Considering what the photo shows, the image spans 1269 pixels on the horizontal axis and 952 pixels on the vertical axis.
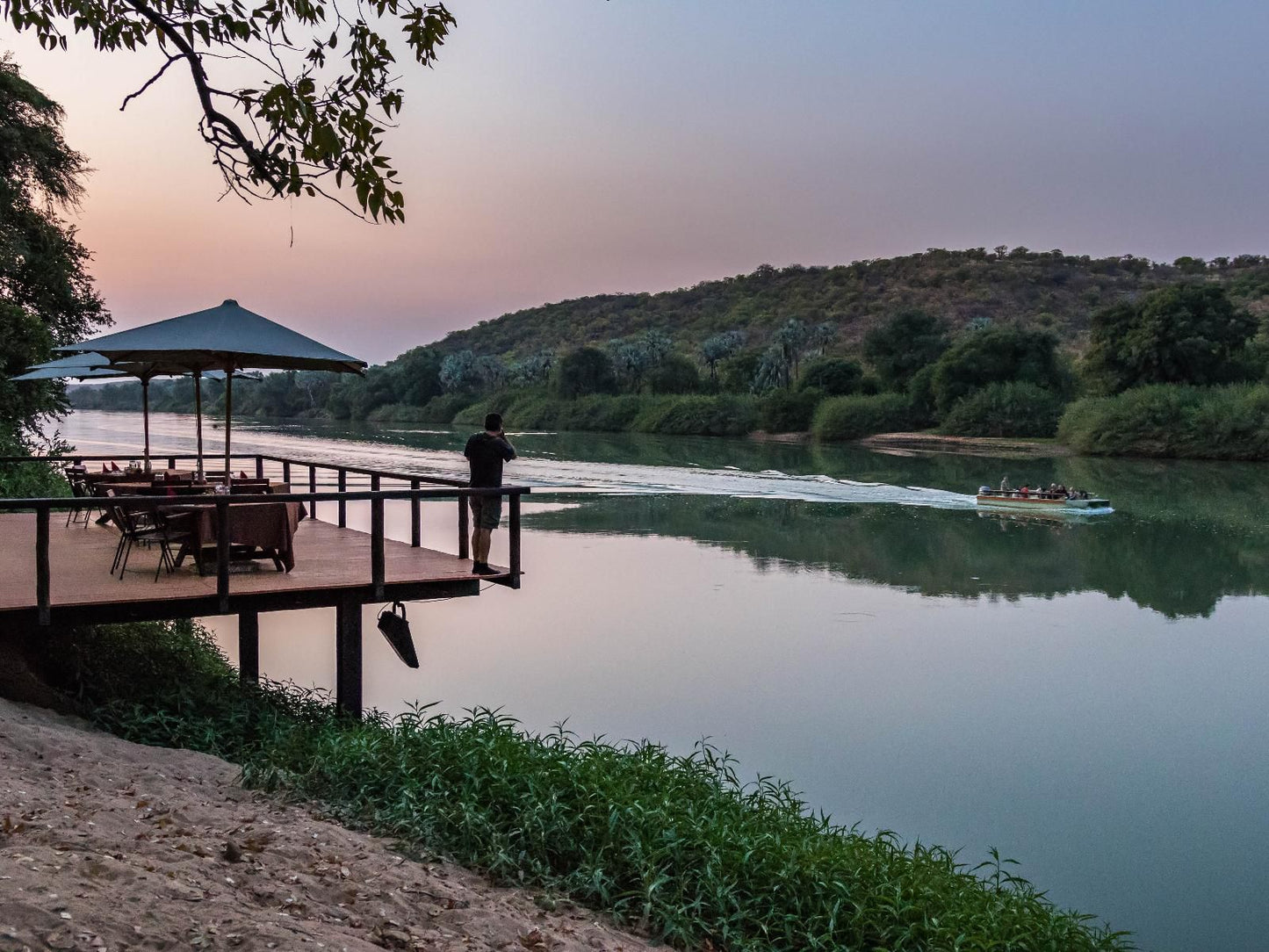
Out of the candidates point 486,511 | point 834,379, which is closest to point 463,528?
point 486,511

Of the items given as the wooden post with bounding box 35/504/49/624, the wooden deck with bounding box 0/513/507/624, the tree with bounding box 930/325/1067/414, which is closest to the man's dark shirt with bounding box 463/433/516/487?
the wooden deck with bounding box 0/513/507/624

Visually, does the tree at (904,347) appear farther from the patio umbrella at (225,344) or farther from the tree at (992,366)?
the patio umbrella at (225,344)

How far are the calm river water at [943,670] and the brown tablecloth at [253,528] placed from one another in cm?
268

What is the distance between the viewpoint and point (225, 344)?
9.16 m

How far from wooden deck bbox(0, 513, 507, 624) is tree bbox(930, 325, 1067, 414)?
53.5 m

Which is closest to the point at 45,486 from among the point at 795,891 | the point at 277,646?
the point at 277,646

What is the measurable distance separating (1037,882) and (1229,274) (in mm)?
128988

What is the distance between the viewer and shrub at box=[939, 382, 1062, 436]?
183 ft

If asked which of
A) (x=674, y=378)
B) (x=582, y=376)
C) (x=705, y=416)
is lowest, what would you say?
(x=705, y=416)

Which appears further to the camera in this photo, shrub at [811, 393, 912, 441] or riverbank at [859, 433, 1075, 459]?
shrub at [811, 393, 912, 441]

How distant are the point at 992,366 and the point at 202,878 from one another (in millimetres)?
59693

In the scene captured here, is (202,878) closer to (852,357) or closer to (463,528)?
(463,528)

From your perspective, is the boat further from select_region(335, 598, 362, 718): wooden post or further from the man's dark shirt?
select_region(335, 598, 362, 718): wooden post

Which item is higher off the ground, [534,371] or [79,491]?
[534,371]
